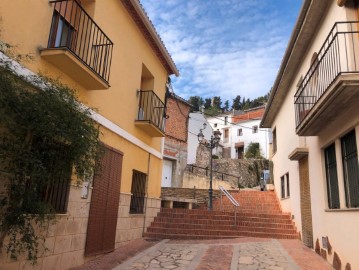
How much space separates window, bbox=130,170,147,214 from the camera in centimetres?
1043

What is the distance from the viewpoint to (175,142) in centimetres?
2486

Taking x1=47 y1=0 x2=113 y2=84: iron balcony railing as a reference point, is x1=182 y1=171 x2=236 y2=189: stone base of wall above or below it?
below

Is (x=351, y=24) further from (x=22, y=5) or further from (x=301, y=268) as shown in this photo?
(x=22, y=5)

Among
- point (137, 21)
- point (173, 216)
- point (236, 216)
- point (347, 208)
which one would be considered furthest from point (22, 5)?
point (236, 216)

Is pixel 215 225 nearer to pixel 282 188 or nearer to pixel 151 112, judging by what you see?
pixel 282 188

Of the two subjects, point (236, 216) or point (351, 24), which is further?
point (236, 216)

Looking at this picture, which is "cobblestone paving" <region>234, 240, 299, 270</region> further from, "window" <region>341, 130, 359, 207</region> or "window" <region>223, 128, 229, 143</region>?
"window" <region>223, 128, 229, 143</region>

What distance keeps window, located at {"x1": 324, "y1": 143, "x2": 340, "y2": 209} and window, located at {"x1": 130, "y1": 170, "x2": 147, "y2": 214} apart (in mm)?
5588

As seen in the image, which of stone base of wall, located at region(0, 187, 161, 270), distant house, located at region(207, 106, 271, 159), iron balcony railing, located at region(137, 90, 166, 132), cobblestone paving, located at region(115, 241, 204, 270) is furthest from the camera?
distant house, located at region(207, 106, 271, 159)

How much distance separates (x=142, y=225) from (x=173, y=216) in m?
1.86

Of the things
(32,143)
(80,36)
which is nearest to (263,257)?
(32,143)

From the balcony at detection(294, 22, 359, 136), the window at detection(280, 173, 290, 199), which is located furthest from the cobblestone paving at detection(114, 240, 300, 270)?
the window at detection(280, 173, 290, 199)

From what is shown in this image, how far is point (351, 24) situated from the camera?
261 inches

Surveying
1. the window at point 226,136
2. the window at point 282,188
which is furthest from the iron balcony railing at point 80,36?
the window at point 226,136
